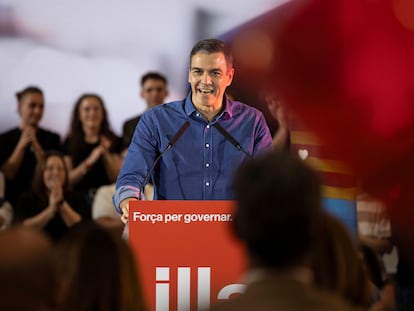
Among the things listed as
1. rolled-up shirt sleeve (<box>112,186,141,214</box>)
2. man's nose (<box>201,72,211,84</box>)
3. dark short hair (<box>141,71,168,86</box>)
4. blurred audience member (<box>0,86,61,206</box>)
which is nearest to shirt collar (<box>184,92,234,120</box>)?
man's nose (<box>201,72,211,84</box>)

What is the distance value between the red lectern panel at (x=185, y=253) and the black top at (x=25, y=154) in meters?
3.48

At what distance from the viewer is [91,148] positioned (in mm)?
8320

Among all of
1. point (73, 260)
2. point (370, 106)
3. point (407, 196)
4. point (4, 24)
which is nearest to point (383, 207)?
point (407, 196)

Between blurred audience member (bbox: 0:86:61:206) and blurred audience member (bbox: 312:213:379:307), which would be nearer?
blurred audience member (bbox: 312:213:379:307)

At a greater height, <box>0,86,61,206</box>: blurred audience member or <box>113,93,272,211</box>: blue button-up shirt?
<box>0,86,61,206</box>: blurred audience member

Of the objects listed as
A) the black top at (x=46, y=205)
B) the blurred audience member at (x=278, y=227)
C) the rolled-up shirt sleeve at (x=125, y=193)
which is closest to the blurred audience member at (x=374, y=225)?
the black top at (x=46, y=205)

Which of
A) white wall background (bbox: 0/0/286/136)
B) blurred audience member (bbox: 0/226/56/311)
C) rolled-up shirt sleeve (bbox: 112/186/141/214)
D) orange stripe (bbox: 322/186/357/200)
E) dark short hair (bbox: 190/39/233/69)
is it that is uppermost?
white wall background (bbox: 0/0/286/136)

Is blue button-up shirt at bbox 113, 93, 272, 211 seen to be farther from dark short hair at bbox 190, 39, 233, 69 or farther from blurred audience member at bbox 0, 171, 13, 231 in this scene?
blurred audience member at bbox 0, 171, 13, 231

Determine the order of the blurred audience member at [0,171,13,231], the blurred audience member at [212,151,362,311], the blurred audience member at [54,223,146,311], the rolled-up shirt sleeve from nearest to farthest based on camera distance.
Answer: the blurred audience member at [212,151,362,311]
the blurred audience member at [54,223,146,311]
the rolled-up shirt sleeve
the blurred audience member at [0,171,13,231]

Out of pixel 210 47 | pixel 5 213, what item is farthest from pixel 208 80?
pixel 5 213

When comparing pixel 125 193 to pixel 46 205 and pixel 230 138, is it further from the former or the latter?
pixel 46 205

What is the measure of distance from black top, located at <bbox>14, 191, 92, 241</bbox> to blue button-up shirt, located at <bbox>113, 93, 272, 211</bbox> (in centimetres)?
261

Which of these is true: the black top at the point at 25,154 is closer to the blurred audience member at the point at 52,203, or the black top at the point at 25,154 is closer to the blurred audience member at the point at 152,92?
the blurred audience member at the point at 52,203

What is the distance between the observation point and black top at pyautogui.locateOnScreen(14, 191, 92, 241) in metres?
7.90
